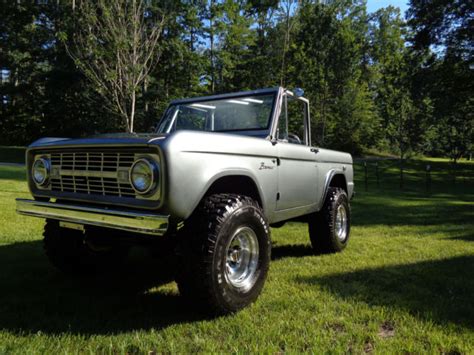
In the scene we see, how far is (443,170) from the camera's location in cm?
2912

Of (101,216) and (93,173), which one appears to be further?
(93,173)

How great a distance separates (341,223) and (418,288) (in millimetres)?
1766

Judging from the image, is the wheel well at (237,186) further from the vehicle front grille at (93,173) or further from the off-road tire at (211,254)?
the vehicle front grille at (93,173)

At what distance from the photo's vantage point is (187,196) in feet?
8.49

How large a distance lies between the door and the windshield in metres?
0.22

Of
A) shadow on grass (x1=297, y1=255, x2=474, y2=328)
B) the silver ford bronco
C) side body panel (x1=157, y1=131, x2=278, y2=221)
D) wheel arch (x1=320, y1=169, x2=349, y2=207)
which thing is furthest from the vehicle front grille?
wheel arch (x1=320, y1=169, x2=349, y2=207)

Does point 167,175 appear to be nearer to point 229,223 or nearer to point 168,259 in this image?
point 229,223

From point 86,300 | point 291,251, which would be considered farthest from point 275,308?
point 291,251

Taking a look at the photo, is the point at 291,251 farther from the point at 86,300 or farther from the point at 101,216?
the point at 101,216

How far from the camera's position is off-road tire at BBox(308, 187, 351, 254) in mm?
4785

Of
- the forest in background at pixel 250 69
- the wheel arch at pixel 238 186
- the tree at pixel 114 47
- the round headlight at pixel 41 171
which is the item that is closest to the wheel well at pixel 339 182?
the wheel arch at pixel 238 186

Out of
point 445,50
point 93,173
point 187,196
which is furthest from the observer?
point 445,50

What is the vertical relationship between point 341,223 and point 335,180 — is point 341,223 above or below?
below

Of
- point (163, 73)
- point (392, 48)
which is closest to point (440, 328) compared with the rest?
point (163, 73)
